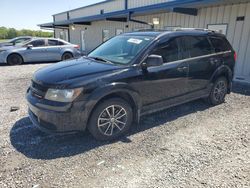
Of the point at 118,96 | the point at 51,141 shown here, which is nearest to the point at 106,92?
the point at 118,96

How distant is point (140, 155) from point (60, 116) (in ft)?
4.36

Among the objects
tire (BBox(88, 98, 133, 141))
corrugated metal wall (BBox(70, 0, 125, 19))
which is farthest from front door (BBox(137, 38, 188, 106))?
corrugated metal wall (BBox(70, 0, 125, 19))

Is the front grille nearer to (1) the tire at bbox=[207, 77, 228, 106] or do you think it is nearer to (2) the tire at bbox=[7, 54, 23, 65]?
(1) the tire at bbox=[207, 77, 228, 106]

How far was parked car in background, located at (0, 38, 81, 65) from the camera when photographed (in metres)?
11.3

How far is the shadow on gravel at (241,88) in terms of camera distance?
6.50 m

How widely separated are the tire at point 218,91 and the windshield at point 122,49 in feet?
7.44

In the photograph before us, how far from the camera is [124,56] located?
3891mm

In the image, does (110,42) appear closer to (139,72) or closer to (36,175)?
(139,72)

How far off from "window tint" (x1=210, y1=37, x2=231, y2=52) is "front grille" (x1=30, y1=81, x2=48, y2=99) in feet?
12.9

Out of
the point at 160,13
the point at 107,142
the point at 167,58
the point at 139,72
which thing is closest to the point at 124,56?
the point at 139,72

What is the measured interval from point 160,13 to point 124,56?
9165mm

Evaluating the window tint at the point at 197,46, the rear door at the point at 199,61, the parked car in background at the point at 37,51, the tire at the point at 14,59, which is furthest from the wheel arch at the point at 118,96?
the tire at the point at 14,59

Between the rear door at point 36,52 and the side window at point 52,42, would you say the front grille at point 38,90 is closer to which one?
the rear door at point 36,52

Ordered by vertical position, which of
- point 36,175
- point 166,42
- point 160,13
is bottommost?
point 36,175
